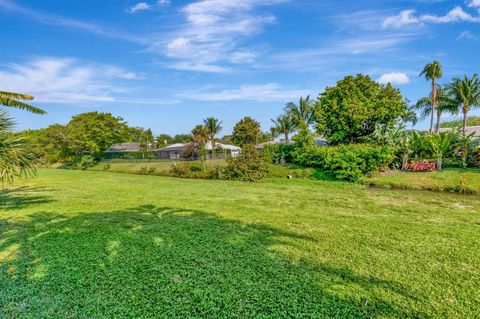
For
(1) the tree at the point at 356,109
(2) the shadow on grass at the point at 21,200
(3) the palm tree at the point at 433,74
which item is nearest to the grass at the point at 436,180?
(1) the tree at the point at 356,109

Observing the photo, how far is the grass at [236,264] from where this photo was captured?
10.7 feet

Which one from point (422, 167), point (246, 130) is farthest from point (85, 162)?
point (422, 167)

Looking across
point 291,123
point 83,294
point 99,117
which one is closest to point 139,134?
point 99,117

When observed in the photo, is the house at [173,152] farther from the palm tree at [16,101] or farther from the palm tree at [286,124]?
the palm tree at [16,101]

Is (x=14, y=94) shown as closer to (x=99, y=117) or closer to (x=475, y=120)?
(x=99, y=117)

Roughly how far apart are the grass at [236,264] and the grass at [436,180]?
6916mm

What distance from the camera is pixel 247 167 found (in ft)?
64.0

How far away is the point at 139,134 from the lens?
64.4 m

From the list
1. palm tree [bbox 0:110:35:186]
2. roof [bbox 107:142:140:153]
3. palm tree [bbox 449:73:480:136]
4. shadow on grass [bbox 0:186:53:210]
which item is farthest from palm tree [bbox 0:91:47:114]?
roof [bbox 107:142:140:153]

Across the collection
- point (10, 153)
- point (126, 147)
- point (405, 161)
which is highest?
point (126, 147)

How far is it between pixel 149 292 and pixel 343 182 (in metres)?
15.4

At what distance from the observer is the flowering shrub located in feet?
57.4

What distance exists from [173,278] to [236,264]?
3.30 ft

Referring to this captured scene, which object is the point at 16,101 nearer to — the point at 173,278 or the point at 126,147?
the point at 173,278
